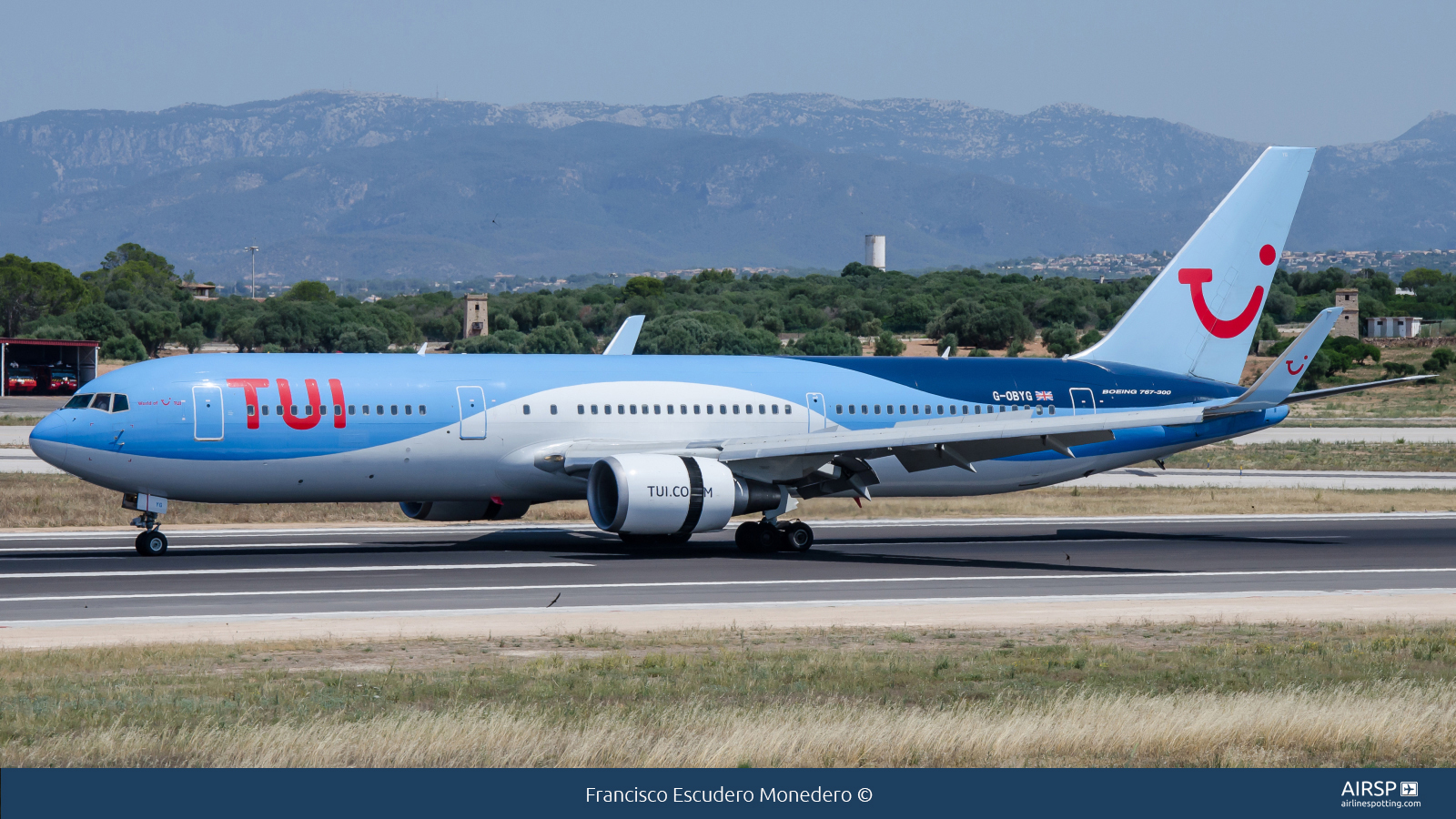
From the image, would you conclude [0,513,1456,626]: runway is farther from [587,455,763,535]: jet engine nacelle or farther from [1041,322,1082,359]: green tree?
[1041,322,1082,359]: green tree

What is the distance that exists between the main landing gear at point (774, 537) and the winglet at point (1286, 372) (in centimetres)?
970

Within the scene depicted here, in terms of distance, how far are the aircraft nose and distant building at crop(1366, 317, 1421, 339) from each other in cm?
15418

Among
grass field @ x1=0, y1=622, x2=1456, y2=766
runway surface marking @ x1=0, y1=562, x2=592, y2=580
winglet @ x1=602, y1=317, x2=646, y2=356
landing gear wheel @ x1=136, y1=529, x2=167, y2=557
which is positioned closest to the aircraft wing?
runway surface marking @ x1=0, y1=562, x2=592, y2=580

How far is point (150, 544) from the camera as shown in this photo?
31.3 meters

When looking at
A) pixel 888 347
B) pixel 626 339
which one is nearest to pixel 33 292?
pixel 888 347

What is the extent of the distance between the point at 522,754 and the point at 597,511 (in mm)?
18222

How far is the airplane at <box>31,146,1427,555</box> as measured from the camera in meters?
30.8

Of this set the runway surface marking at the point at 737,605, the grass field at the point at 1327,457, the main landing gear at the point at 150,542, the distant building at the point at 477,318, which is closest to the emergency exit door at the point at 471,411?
the main landing gear at the point at 150,542

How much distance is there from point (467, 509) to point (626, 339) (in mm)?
7770

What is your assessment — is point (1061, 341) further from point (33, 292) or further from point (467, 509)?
point (33, 292)

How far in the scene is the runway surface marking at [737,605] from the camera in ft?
75.3

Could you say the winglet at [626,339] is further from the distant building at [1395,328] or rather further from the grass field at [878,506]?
the distant building at [1395,328]

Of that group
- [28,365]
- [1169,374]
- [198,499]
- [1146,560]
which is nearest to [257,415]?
Result: [198,499]

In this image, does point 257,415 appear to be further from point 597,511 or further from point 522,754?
point 522,754
